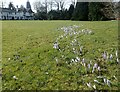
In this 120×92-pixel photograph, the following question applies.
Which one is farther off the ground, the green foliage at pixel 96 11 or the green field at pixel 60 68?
the green foliage at pixel 96 11

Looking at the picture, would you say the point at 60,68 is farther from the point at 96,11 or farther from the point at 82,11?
the point at 82,11

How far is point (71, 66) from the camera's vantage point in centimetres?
572

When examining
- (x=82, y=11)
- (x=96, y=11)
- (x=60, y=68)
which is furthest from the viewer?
(x=82, y=11)

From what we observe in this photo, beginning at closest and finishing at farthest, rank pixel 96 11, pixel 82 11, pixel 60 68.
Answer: pixel 60 68 → pixel 96 11 → pixel 82 11

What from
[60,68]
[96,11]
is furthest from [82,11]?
[60,68]

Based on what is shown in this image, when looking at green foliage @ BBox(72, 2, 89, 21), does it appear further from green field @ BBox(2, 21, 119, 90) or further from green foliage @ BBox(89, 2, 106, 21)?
green field @ BBox(2, 21, 119, 90)

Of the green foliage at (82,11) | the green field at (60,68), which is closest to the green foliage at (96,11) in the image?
the green foliage at (82,11)

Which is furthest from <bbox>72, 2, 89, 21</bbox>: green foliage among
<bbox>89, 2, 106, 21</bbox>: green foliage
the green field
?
the green field

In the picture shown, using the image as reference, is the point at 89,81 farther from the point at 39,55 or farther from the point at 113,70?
the point at 39,55

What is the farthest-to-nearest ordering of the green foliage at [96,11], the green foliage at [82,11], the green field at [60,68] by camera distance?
1. the green foliage at [82,11]
2. the green foliage at [96,11]
3. the green field at [60,68]

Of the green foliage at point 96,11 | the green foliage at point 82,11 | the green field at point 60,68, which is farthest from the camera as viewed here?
the green foliage at point 82,11

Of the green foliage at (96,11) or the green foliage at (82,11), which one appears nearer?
the green foliage at (96,11)

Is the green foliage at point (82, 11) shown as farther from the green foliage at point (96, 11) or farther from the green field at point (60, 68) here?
the green field at point (60, 68)

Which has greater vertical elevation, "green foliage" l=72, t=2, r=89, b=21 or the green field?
"green foliage" l=72, t=2, r=89, b=21
